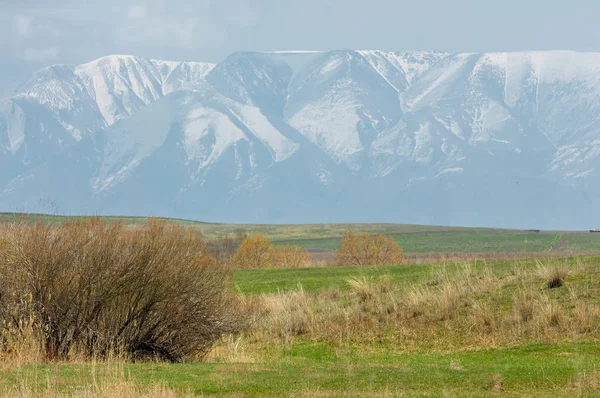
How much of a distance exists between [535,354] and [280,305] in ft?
38.0

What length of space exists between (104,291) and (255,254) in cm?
5056

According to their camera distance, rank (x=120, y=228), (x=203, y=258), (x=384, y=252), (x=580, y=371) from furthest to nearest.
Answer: (x=384, y=252) < (x=203, y=258) < (x=120, y=228) < (x=580, y=371)

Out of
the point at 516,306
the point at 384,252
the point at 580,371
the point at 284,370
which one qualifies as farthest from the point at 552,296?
the point at 384,252

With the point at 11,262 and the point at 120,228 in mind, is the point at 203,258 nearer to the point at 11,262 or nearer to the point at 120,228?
the point at 120,228

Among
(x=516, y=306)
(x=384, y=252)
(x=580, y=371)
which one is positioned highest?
(x=384, y=252)

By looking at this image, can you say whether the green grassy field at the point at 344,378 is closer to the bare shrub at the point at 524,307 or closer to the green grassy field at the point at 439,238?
the bare shrub at the point at 524,307

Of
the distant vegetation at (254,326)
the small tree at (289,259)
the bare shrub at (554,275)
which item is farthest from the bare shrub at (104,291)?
the small tree at (289,259)

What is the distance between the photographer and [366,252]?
76.6 meters

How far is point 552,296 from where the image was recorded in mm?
32656

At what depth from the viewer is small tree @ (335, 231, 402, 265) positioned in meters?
75.3

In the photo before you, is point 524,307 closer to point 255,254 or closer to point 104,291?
point 104,291

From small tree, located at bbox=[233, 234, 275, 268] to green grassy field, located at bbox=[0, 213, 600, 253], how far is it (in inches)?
1586

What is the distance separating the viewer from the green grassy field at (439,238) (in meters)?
126

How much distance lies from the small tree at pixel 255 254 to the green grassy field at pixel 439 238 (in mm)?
40291
